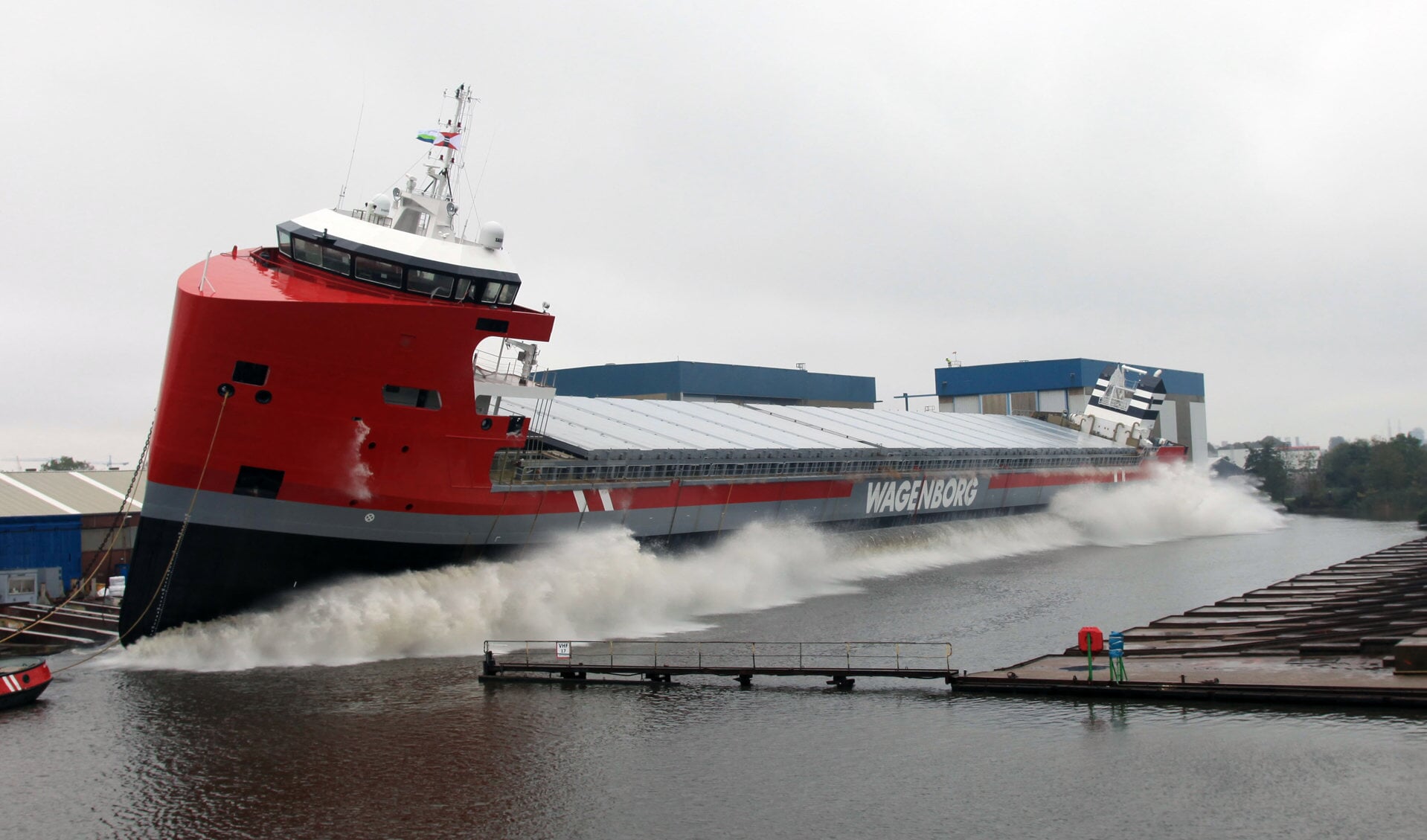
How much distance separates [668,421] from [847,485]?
7.41m

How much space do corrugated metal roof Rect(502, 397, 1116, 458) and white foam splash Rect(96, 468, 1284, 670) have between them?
3.05 m

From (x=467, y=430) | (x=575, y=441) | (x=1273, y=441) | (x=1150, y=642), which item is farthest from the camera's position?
(x=1273, y=441)

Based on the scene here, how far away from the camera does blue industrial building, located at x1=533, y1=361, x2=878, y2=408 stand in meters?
64.0

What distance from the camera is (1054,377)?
3022 inches

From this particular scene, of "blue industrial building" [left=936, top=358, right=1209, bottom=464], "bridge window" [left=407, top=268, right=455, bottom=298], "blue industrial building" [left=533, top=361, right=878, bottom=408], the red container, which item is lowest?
the red container

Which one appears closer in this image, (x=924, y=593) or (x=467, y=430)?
(x=467, y=430)

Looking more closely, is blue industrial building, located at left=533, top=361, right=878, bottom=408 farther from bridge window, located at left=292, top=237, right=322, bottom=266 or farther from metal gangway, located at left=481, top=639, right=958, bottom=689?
metal gangway, located at left=481, top=639, right=958, bottom=689

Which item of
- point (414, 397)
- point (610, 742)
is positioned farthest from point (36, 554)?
point (610, 742)

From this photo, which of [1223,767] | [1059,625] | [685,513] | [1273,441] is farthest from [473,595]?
[1273,441]

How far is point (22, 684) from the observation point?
19.1 metres

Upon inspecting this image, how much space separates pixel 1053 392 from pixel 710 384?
89.8ft

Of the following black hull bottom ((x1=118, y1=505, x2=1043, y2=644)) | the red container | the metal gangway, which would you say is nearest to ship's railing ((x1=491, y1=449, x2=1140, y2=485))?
black hull bottom ((x1=118, y1=505, x2=1043, y2=644))

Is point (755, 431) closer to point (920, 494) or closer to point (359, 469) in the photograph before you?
point (920, 494)

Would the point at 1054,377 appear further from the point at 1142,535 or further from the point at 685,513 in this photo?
the point at 685,513
